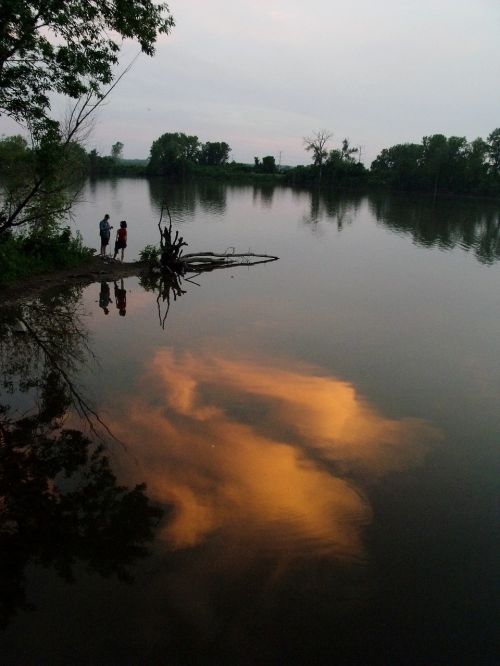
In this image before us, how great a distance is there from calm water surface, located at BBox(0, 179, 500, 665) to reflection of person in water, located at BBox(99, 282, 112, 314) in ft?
0.65

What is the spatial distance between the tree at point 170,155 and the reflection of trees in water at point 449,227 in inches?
2694

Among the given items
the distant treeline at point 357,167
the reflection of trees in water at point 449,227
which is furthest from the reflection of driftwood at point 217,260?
the distant treeline at point 357,167

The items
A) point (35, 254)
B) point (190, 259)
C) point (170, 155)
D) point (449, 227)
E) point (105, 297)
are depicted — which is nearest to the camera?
point (105, 297)

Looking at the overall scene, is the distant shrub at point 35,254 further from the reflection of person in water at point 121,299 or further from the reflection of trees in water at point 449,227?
the reflection of trees in water at point 449,227

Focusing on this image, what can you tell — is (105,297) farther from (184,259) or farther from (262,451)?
(262,451)

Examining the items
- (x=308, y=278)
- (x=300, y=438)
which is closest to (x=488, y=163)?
(x=308, y=278)

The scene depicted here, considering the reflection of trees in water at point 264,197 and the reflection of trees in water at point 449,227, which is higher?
the reflection of trees in water at point 264,197

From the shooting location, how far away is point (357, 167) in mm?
109875

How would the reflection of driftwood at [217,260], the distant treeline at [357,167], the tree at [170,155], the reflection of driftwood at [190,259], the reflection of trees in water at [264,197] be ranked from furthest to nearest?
the tree at [170,155], the distant treeline at [357,167], the reflection of trees in water at [264,197], the reflection of driftwood at [217,260], the reflection of driftwood at [190,259]

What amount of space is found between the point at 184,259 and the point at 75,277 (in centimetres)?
583

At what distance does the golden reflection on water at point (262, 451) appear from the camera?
6.46 meters

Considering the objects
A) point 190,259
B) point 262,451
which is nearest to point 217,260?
point 190,259

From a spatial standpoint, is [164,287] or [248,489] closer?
[248,489]

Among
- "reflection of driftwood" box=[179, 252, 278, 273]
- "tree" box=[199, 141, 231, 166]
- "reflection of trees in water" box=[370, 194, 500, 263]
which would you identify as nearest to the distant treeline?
"tree" box=[199, 141, 231, 166]
